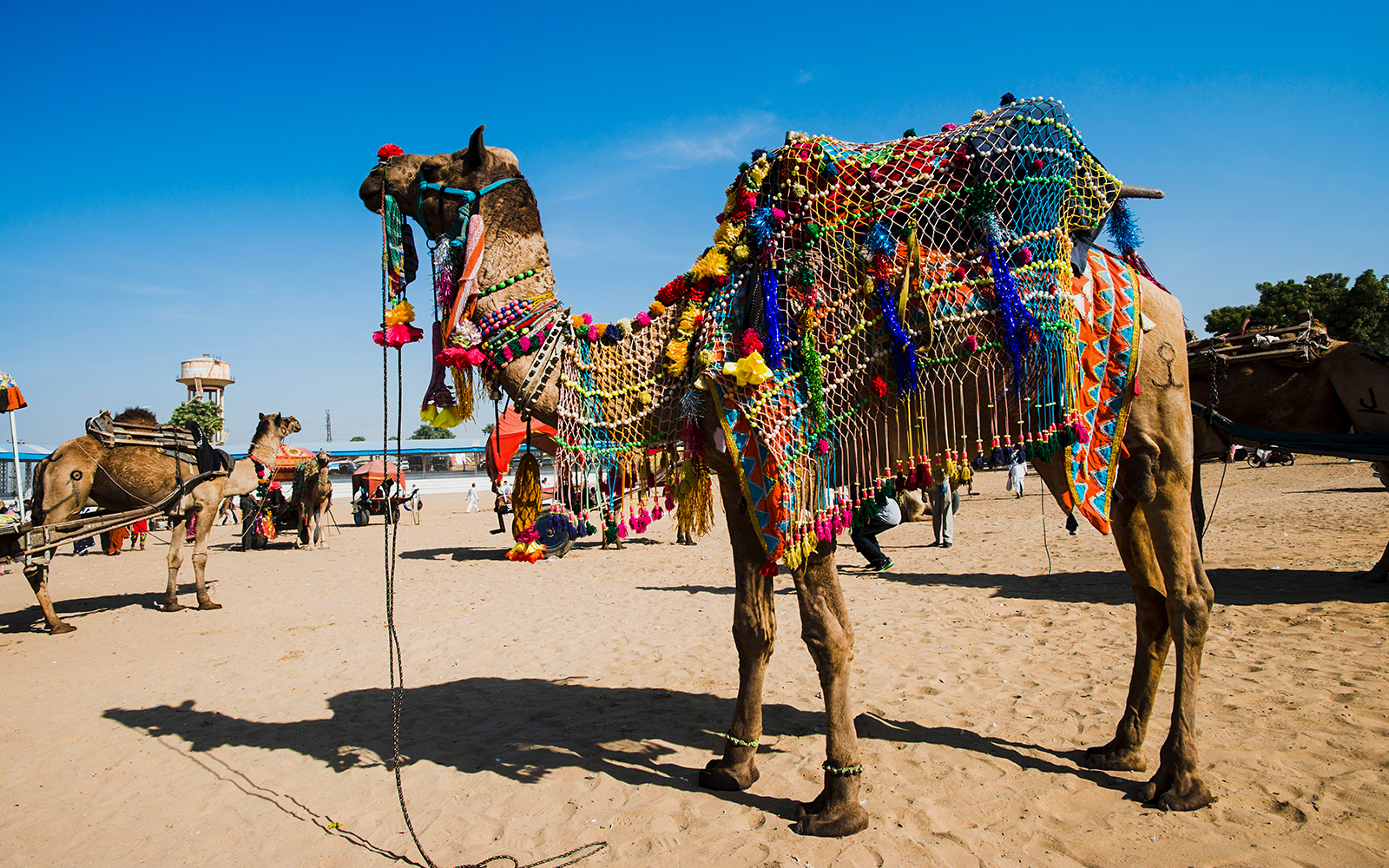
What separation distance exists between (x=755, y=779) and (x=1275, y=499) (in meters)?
18.2

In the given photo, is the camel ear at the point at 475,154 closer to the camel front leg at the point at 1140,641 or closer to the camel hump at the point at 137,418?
the camel front leg at the point at 1140,641

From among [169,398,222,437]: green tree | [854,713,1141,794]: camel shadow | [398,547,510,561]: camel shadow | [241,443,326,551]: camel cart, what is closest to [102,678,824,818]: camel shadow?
[854,713,1141,794]: camel shadow

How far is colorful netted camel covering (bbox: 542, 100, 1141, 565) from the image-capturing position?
10.1 feet

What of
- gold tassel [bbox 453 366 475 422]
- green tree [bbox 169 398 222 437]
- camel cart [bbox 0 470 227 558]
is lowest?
camel cart [bbox 0 470 227 558]


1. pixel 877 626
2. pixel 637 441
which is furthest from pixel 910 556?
pixel 637 441

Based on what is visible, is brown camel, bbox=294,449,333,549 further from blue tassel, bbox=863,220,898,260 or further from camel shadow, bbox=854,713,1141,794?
blue tassel, bbox=863,220,898,260

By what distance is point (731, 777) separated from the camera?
362cm

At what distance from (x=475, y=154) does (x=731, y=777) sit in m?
3.13

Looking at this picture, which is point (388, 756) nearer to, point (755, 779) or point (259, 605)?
point (755, 779)

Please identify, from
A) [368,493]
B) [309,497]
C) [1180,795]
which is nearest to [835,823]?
[1180,795]

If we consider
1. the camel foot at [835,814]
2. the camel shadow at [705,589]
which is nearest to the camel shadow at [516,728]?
the camel foot at [835,814]

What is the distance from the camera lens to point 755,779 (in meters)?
3.68

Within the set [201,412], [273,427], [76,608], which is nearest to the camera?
[76,608]

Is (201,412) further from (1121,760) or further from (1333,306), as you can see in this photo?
(1333,306)
